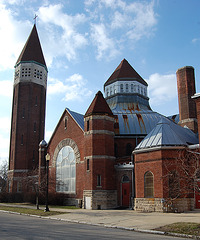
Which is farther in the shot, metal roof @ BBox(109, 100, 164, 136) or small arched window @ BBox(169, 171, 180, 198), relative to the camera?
metal roof @ BBox(109, 100, 164, 136)

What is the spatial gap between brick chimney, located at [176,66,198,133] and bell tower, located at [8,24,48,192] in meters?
23.1

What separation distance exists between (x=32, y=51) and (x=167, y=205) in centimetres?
3650

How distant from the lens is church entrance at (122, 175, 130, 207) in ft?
96.1

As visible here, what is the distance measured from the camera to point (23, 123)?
45531 mm

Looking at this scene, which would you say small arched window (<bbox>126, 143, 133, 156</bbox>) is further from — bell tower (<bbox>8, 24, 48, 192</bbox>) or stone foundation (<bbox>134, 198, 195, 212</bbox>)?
bell tower (<bbox>8, 24, 48, 192</bbox>)

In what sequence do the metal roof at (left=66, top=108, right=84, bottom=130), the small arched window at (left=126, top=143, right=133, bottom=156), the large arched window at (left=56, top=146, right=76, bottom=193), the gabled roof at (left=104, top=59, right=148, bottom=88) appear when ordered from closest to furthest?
the large arched window at (left=56, top=146, right=76, bottom=193) → the metal roof at (left=66, top=108, right=84, bottom=130) → the small arched window at (left=126, top=143, right=133, bottom=156) → the gabled roof at (left=104, top=59, right=148, bottom=88)

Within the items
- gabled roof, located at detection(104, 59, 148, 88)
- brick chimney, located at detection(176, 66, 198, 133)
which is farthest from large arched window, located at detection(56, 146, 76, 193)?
gabled roof, located at detection(104, 59, 148, 88)

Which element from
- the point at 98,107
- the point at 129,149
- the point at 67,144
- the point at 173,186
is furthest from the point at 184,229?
the point at 67,144

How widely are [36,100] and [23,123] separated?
4.67 metres

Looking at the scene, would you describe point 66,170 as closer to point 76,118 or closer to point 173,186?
point 76,118

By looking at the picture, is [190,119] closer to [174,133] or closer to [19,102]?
[174,133]

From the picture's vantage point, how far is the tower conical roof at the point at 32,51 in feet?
159

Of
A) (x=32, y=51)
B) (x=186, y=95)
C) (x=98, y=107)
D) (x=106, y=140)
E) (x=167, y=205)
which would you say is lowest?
(x=167, y=205)

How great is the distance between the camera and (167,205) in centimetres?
2348
